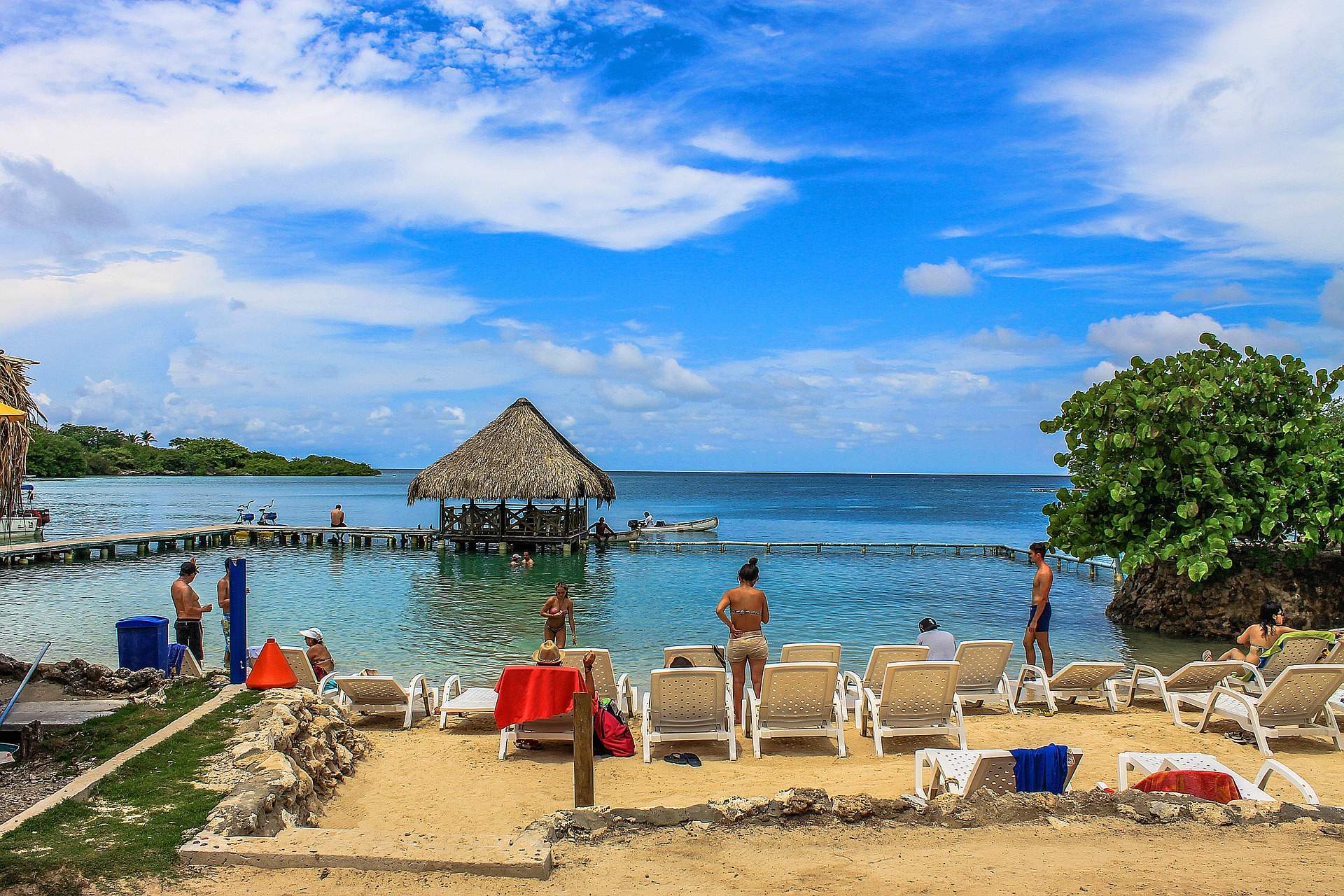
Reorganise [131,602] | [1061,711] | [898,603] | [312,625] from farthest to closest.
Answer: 1. [898,603]
2. [131,602]
3. [312,625]
4. [1061,711]

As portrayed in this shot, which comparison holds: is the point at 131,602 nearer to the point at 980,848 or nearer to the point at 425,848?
the point at 425,848

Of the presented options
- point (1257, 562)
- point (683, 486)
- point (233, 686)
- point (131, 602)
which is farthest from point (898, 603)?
point (683, 486)

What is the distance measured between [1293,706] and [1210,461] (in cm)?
792

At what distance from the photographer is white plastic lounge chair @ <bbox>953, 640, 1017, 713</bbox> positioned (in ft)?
27.3

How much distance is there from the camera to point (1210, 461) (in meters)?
14.1

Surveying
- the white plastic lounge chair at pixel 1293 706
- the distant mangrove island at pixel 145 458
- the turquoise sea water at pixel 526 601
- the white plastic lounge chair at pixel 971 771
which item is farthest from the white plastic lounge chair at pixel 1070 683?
the distant mangrove island at pixel 145 458

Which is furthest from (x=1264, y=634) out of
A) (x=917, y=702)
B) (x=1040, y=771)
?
(x=1040, y=771)

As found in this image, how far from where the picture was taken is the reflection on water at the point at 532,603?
47.2 feet

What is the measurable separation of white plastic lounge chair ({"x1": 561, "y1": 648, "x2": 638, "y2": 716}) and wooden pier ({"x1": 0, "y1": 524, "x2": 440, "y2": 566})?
25.4 m

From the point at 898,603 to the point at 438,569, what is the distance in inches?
547

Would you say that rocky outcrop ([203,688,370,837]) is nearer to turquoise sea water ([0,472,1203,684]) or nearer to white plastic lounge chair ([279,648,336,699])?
white plastic lounge chair ([279,648,336,699])

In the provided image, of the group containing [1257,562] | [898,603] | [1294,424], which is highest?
[1294,424]

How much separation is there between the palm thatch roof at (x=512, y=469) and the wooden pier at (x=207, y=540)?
3.64m

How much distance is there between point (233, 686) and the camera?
7781mm
